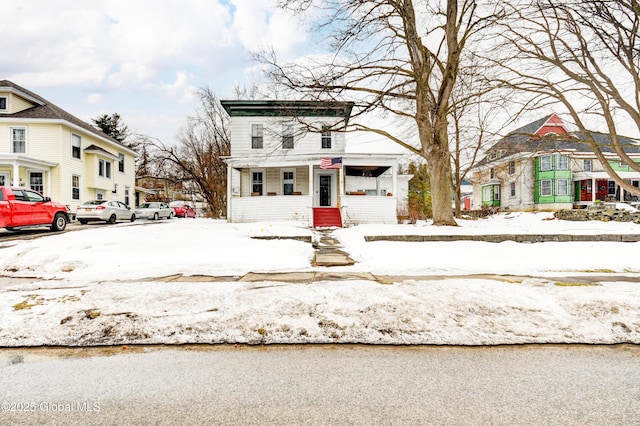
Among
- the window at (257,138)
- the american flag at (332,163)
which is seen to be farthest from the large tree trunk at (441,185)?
the window at (257,138)

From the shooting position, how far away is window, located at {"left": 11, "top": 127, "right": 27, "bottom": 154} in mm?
21375

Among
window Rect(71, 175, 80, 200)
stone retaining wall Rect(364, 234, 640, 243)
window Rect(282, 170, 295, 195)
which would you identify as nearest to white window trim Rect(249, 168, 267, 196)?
window Rect(282, 170, 295, 195)

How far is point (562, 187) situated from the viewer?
30.8 meters

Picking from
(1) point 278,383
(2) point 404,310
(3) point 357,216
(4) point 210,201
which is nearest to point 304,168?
(3) point 357,216

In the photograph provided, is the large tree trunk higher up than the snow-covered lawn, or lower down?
higher up

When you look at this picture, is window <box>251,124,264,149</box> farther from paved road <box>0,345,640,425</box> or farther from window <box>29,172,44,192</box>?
paved road <box>0,345,640,425</box>

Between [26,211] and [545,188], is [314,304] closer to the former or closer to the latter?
[26,211]

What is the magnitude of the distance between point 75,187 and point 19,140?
13.3 feet

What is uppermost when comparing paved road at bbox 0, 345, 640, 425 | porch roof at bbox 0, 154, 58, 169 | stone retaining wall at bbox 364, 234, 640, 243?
porch roof at bbox 0, 154, 58, 169

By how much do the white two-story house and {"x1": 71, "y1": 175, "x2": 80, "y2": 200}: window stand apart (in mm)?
12256

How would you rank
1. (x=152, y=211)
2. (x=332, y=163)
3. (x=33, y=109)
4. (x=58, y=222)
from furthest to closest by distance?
1. (x=152, y=211)
2. (x=33, y=109)
3. (x=332, y=163)
4. (x=58, y=222)

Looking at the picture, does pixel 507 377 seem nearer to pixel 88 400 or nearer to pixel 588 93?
pixel 88 400

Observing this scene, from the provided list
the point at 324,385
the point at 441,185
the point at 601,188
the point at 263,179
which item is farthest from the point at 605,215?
the point at 324,385

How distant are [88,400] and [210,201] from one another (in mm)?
26705
